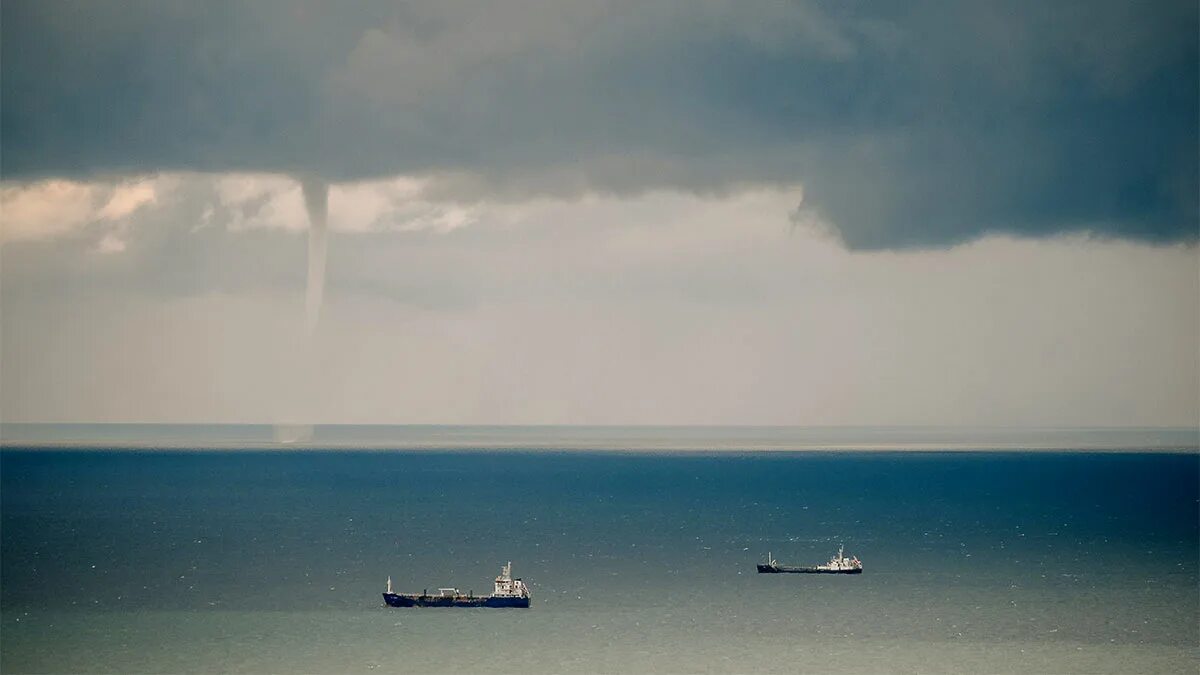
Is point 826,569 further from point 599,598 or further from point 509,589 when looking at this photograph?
point 509,589

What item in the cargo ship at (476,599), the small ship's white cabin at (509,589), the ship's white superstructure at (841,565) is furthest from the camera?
the ship's white superstructure at (841,565)

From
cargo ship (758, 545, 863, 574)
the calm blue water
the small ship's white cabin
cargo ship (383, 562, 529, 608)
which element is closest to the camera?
the calm blue water

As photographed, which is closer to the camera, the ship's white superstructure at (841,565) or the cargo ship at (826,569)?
the cargo ship at (826,569)

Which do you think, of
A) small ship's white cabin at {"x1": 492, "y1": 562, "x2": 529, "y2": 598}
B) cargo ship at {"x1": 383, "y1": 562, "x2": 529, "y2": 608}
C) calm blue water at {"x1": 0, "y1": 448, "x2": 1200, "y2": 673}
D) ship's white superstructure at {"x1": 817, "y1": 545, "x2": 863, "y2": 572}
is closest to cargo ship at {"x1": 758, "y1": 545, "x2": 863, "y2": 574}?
ship's white superstructure at {"x1": 817, "y1": 545, "x2": 863, "y2": 572}

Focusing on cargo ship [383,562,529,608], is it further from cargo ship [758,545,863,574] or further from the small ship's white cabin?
cargo ship [758,545,863,574]

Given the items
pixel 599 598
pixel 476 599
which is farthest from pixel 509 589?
pixel 599 598

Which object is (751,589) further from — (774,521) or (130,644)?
(774,521)

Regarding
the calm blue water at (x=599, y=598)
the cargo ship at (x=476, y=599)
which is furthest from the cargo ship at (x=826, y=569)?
the cargo ship at (x=476, y=599)

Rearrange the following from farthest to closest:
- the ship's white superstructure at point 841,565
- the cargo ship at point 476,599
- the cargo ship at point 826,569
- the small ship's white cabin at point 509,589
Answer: the ship's white superstructure at point 841,565 → the cargo ship at point 826,569 → the small ship's white cabin at point 509,589 → the cargo ship at point 476,599

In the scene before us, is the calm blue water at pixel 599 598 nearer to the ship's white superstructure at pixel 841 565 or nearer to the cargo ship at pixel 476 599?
the cargo ship at pixel 476 599
